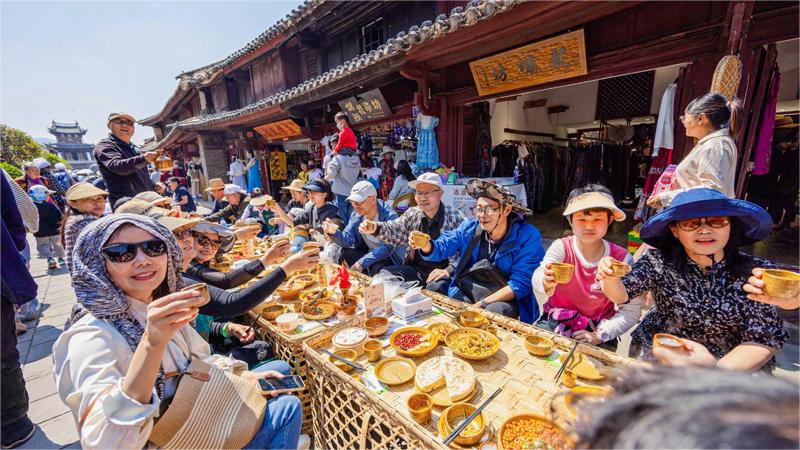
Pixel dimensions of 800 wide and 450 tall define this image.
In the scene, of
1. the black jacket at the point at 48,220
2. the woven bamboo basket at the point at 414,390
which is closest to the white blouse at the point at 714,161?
the woven bamboo basket at the point at 414,390

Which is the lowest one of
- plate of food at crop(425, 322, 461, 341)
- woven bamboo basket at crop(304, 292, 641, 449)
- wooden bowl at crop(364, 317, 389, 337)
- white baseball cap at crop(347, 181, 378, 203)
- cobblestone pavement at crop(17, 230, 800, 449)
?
cobblestone pavement at crop(17, 230, 800, 449)

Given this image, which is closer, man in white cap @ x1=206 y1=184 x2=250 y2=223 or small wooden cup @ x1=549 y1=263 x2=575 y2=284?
small wooden cup @ x1=549 y1=263 x2=575 y2=284

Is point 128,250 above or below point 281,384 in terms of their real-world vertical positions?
above

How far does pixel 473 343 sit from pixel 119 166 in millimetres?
5076

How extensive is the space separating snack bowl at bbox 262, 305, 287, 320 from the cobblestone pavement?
1801 mm

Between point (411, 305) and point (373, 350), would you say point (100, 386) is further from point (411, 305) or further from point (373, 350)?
point (411, 305)

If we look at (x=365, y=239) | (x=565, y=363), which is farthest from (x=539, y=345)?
(x=365, y=239)

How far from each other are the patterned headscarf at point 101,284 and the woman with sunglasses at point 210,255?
1204 millimetres

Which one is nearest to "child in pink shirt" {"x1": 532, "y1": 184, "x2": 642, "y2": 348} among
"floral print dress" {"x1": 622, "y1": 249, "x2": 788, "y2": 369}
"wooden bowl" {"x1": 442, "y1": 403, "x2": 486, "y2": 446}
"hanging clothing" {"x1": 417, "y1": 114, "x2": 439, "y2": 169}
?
"floral print dress" {"x1": 622, "y1": 249, "x2": 788, "y2": 369}

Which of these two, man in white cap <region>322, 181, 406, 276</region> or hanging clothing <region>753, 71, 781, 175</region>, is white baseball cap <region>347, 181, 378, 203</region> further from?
hanging clothing <region>753, 71, 781, 175</region>

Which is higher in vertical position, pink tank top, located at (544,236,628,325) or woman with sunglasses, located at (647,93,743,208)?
woman with sunglasses, located at (647,93,743,208)

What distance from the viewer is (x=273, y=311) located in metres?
2.62

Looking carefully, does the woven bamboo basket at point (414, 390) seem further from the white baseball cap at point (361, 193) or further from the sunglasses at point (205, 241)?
the white baseball cap at point (361, 193)

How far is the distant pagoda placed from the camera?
48.3 meters
